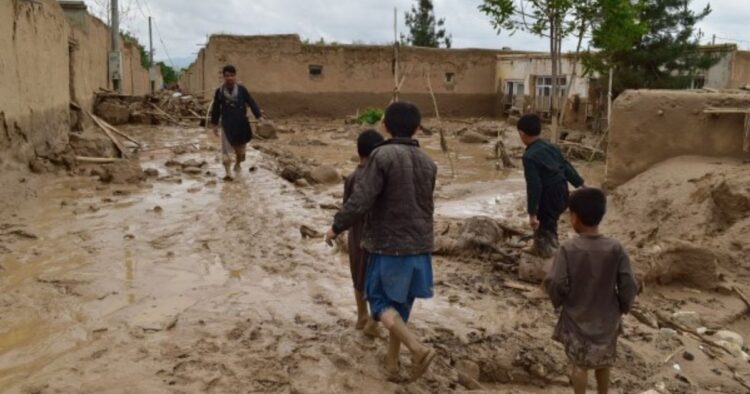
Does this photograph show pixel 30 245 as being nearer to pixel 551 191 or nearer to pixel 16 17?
pixel 16 17

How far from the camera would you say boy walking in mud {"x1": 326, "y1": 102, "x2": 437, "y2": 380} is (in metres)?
3.18

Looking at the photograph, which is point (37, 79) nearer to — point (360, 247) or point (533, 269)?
point (360, 247)

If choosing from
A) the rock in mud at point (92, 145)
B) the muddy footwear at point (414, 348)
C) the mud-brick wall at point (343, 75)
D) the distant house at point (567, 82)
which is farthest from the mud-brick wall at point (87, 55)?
the distant house at point (567, 82)

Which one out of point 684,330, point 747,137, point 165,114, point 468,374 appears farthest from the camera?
point 165,114

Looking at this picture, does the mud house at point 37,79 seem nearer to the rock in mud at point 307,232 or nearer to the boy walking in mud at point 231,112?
the boy walking in mud at point 231,112

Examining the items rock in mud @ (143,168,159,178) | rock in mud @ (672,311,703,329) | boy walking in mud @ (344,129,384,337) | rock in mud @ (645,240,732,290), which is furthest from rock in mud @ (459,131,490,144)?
boy walking in mud @ (344,129,384,337)

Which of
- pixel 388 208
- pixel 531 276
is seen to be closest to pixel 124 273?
pixel 388 208

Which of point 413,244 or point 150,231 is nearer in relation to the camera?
point 413,244

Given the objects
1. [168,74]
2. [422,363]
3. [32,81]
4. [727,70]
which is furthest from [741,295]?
[168,74]

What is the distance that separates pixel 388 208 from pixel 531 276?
2.32m

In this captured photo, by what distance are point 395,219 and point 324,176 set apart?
20.9 ft

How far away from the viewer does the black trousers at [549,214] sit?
194 inches

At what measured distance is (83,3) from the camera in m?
13.7

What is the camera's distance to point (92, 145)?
958cm
